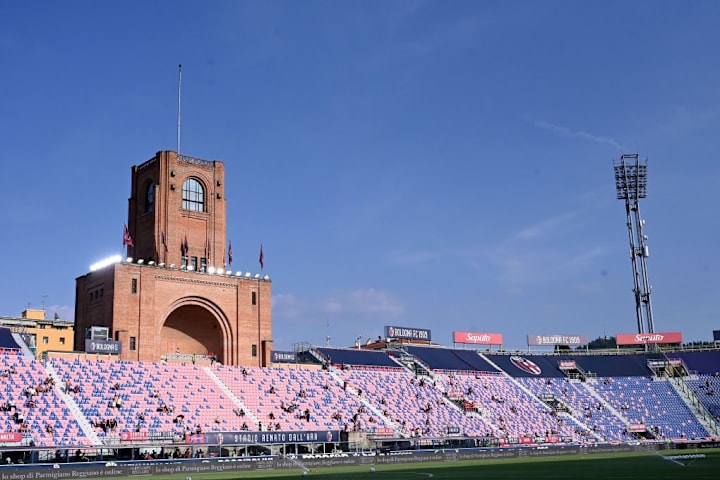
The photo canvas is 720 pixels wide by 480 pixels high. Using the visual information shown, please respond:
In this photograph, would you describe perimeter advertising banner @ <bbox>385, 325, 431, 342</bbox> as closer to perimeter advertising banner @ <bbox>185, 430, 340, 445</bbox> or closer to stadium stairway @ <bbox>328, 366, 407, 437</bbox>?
stadium stairway @ <bbox>328, 366, 407, 437</bbox>

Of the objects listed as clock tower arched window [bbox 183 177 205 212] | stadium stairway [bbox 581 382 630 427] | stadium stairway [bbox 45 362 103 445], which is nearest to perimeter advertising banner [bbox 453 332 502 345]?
stadium stairway [bbox 581 382 630 427]

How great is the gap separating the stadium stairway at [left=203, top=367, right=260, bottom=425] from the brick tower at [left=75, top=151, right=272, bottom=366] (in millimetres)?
4532

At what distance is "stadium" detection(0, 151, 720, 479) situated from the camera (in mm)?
57000

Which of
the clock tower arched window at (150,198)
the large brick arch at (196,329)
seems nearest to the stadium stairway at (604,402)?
the large brick arch at (196,329)

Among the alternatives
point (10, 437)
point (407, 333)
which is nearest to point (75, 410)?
point (10, 437)

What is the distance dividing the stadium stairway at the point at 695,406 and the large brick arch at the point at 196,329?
56.1m

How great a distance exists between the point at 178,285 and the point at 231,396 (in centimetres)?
1255

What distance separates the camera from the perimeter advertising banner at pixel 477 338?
106 metres

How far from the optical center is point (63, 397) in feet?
196

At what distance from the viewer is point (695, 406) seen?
9544cm

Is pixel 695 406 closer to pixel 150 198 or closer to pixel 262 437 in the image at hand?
pixel 262 437

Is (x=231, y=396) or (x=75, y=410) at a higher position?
(x=231, y=396)

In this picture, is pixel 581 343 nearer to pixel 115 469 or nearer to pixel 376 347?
pixel 376 347

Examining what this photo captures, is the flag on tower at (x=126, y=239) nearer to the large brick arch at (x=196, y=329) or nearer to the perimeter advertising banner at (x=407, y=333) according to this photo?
the large brick arch at (x=196, y=329)
